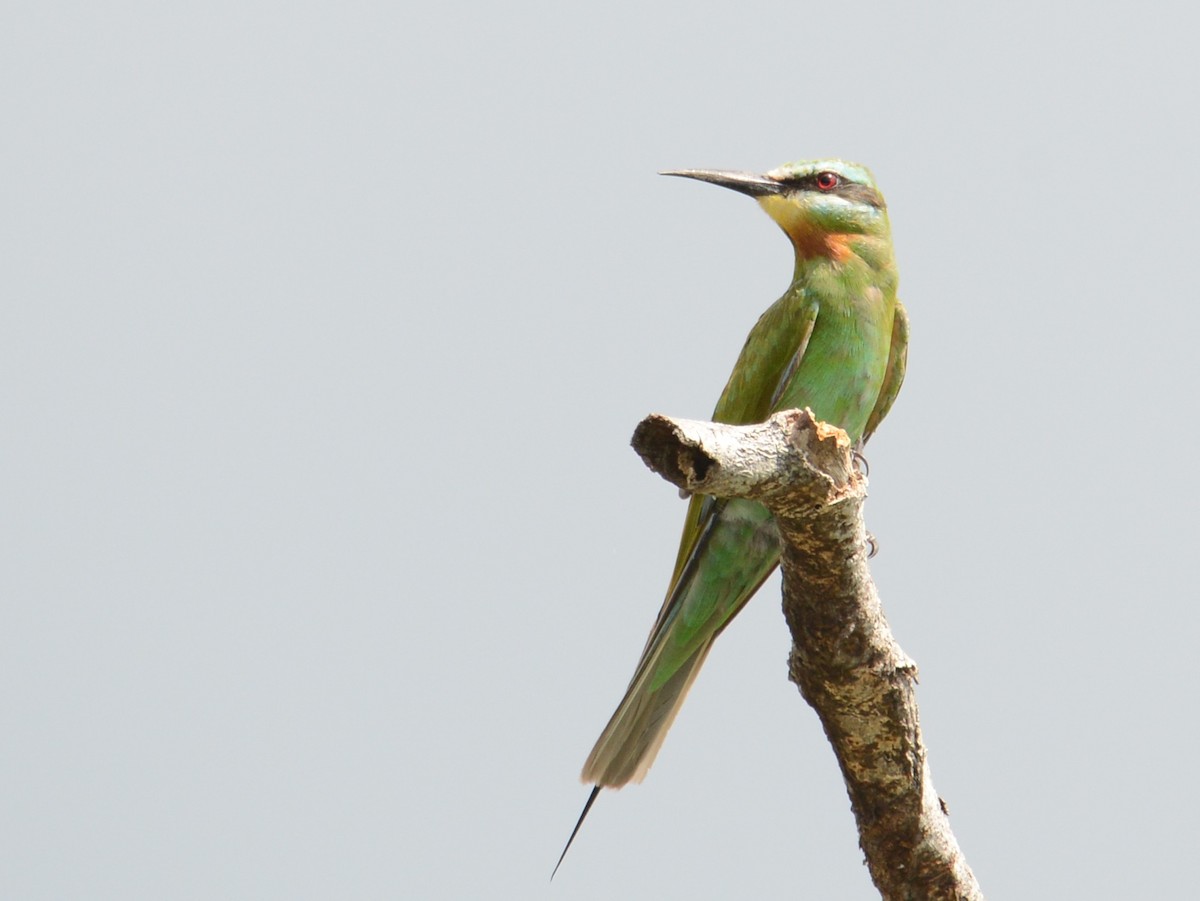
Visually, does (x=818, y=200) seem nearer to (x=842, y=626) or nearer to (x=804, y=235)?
(x=804, y=235)

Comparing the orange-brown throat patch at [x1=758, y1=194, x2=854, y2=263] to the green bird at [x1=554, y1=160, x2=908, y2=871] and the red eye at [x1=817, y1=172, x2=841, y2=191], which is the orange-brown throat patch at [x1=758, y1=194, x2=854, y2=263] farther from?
the red eye at [x1=817, y1=172, x2=841, y2=191]

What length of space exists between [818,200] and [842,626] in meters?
1.62

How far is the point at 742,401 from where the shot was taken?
11.9ft

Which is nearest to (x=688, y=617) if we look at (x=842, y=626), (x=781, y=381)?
(x=781, y=381)

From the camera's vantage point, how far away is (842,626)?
2.69 metres

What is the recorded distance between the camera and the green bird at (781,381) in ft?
11.5

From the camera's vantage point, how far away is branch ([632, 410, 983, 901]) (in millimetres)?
2225

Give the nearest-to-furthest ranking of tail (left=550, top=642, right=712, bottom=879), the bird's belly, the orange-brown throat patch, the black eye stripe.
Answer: tail (left=550, top=642, right=712, bottom=879), the bird's belly, the orange-brown throat patch, the black eye stripe

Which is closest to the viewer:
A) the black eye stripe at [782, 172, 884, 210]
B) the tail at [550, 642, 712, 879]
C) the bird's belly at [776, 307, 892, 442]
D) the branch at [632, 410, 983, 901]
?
the branch at [632, 410, 983, 901]

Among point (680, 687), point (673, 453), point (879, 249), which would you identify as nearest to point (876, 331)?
point (879, 249)

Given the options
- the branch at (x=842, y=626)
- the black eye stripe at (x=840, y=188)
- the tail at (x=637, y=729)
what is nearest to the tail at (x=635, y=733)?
the tail at (x=637, y=729)

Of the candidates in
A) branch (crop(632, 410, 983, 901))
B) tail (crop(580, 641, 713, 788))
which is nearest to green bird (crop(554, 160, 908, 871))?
tail (crop(580, 641, 713, 788))

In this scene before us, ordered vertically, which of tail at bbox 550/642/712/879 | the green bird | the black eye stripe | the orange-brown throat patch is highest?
the black eye stripe

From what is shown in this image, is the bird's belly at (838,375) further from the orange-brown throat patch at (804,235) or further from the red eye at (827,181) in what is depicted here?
the red eye at (827,181)
